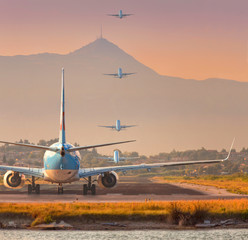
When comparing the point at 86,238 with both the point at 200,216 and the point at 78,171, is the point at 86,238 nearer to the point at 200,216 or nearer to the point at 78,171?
the point at 200,216

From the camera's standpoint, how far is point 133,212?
55406 millimetres

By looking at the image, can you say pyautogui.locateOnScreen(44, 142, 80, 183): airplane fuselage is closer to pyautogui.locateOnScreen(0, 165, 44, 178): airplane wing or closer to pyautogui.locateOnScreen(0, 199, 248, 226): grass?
pyautogui.locateOnScreen(0, 165, 44, 178): airplane wing

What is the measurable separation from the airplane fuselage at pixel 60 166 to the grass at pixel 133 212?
57.9ft

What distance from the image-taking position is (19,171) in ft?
265

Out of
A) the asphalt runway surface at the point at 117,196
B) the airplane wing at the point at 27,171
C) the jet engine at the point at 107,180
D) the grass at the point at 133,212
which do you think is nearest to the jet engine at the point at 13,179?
the airplane wing at the point at 27,171

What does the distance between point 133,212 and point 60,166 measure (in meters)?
22.5

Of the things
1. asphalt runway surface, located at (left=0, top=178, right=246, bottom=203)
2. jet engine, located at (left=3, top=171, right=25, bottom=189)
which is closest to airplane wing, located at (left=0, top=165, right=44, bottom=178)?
jet engine, located at (left=3, top=171, right=25, bottom=189)

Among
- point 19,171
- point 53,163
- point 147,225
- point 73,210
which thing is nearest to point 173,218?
point 147,225

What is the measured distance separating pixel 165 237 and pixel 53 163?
29988 mm

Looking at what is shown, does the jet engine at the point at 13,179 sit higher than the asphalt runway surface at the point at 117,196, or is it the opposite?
the jet engine at the point at 13,179

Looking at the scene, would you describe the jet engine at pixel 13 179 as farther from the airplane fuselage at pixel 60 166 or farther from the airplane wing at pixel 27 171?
the airplane fuselage at pixel 60 166

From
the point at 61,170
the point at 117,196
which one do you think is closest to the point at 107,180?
the point at 117,196

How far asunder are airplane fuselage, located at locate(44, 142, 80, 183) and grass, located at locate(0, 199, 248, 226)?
17657mm

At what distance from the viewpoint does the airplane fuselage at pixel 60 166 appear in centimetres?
7594
